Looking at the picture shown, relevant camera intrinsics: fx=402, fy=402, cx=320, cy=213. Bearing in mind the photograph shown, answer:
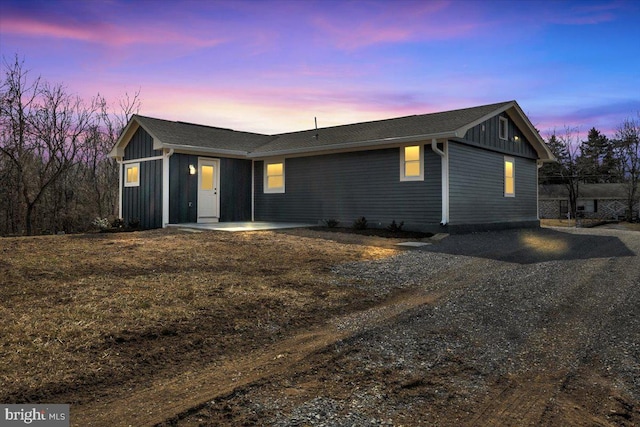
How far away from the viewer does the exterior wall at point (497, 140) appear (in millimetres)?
13890

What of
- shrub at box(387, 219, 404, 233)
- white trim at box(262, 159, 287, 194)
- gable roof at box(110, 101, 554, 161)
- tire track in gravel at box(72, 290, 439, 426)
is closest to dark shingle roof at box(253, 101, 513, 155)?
gable roof at box(110, 101, 554, 161)

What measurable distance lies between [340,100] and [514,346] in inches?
662

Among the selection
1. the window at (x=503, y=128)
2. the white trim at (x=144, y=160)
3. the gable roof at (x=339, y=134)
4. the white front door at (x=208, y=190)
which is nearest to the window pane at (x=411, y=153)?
the gable roof at (x=339, y=134)

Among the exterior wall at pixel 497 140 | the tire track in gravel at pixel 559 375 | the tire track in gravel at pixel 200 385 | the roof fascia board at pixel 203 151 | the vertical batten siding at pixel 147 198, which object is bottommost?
the tire track in gravel at pixel 559 375

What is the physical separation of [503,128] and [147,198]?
45.8 ft

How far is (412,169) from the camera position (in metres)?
13.3

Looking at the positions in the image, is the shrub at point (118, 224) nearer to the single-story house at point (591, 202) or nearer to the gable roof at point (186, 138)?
the gable roof at point (186, 138)

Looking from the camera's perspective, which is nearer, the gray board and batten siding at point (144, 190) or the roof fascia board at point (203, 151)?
the roof fascia board at point (203, 151)

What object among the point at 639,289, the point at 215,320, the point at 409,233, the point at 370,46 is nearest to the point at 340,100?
the point at 370,46

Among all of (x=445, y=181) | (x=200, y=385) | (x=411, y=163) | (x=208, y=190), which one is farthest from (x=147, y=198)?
(x=200, y=385)

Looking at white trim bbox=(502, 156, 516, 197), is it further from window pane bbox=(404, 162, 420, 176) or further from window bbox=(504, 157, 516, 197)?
window pane bbox=(404, 162, 420, 176)

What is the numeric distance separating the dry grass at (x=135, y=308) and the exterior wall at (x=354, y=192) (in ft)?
19.3

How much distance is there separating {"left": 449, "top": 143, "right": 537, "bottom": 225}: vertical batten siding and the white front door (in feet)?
28.4

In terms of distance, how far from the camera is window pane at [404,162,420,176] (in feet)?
43.2
